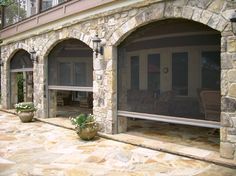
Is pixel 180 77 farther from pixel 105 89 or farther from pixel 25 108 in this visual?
pixel 25 108

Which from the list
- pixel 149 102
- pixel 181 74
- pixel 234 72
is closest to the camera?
pixel 234 72

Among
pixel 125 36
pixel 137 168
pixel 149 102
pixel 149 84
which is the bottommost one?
pixel 137 168

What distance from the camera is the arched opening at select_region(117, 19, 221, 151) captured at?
214 inches

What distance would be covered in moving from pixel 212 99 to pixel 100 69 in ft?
9.40

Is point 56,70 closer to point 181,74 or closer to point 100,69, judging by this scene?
point 100,69

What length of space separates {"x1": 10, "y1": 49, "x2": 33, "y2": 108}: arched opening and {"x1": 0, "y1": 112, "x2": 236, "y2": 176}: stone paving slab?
199 inches

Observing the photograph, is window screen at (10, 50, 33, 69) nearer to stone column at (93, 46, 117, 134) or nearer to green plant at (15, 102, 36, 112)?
green plant at (15, 102, 36, 112)

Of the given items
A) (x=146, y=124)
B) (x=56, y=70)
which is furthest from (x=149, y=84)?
(x=56, y=70)

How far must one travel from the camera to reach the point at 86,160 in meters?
5.00

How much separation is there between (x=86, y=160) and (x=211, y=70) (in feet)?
9.82

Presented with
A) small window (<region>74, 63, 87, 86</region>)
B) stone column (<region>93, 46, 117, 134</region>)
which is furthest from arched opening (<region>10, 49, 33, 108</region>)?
stone column (<region>93, 46, 117, 134</region>)

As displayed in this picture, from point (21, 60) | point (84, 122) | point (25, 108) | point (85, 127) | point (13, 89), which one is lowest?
point (85, 127)

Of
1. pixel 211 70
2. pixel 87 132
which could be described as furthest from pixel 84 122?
pixel 211 70

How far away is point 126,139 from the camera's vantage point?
624 centimetres
